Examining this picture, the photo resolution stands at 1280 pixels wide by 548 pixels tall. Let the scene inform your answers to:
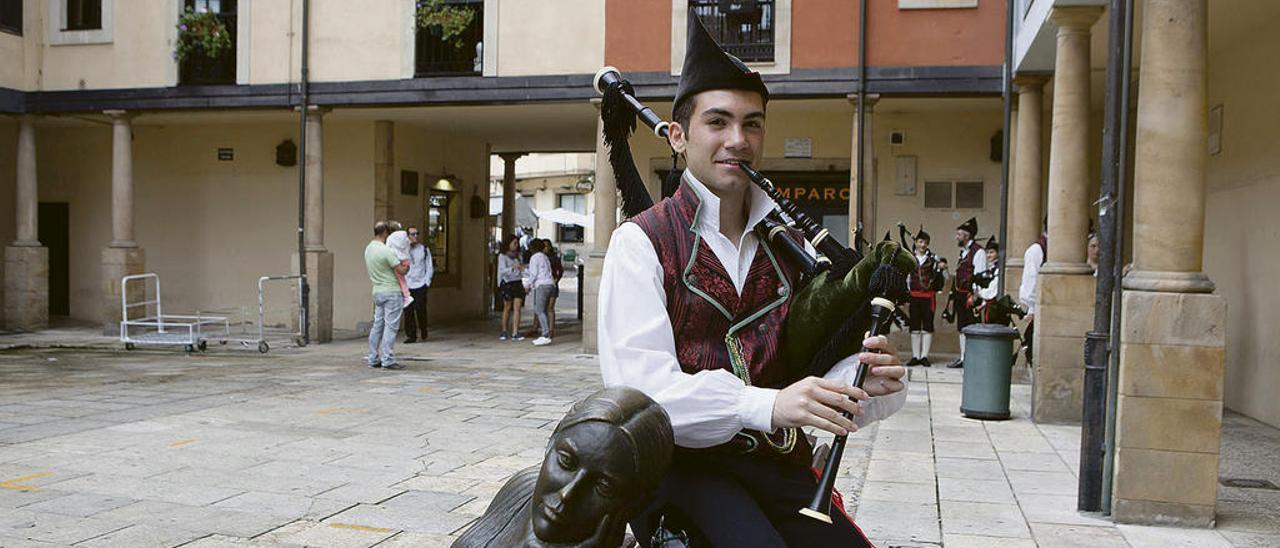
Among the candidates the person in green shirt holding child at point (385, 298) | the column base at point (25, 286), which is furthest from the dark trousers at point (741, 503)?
the column base at point (25, 286)

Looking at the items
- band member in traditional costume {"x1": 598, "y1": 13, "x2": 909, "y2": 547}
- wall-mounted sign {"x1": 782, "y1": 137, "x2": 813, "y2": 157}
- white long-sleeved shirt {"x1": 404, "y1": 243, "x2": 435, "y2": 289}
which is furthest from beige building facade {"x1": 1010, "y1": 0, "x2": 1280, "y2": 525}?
white long-sleeved shirt {"x1": 404, "y1": 243, "x2": 435, "y2": 289}

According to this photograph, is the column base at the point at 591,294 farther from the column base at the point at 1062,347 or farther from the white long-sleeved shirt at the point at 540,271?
the column base at the point at 1062,347

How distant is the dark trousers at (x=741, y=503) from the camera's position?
6.06ft

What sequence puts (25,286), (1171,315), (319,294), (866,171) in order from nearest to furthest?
1. (1171,315)
2. (866,171)
3. (319,294)
4. (25,286)

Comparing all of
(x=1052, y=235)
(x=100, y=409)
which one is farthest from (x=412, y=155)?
(x=1052, y=235)

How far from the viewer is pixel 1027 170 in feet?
40.7

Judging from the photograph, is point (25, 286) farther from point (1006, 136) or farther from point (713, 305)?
point (713, 305)

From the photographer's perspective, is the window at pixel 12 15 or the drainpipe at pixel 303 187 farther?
the window at pixel 12 15

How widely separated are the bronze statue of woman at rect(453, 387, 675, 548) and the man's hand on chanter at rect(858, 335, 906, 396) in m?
0.41

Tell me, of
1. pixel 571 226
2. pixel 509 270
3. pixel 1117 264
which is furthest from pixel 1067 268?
pixel 571 226

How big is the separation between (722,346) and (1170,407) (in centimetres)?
439

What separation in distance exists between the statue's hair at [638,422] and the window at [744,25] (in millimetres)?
13047

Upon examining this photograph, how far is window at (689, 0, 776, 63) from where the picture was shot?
47.0ft

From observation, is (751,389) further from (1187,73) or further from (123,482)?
(123,482)
